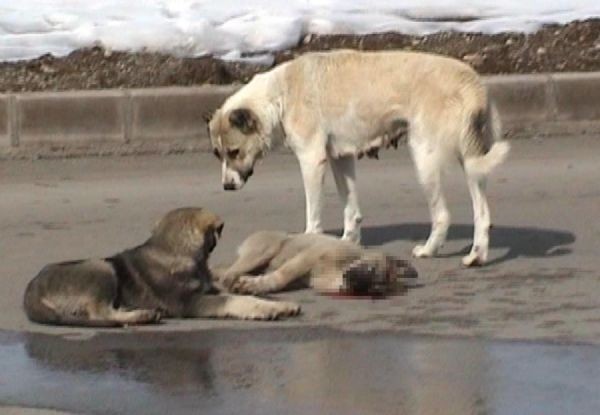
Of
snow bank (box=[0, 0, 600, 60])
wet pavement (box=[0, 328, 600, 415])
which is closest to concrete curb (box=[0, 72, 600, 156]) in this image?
snow bank (box=[0, 0, 600, 60])

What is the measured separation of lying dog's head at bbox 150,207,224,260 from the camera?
761 cm

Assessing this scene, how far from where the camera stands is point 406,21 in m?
16.3

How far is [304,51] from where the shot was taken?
604 inches

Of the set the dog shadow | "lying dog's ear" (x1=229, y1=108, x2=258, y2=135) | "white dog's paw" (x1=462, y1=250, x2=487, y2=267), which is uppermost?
"lying dog's ear" (x1=229, y1=108, x2=258, y2=135)

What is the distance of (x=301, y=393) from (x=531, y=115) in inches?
300

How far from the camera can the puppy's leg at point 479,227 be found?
8891mm

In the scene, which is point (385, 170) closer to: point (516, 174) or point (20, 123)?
point (516, 174)

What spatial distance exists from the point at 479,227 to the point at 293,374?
7.97 ft

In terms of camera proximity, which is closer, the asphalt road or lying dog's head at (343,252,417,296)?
the asphalt road

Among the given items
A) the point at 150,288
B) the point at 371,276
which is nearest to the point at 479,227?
the point at 371,276

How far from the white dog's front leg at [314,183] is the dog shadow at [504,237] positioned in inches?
18.9

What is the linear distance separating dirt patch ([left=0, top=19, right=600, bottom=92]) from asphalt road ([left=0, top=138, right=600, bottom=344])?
4.48 feet

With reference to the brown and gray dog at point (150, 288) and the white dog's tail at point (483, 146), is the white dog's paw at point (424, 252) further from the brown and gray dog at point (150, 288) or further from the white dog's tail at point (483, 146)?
the brown and gray dog at point (150, 288)

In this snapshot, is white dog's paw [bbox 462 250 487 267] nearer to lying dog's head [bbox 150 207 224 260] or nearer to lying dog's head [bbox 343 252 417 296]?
lying dog's head [bbox 343 252 417 296]
